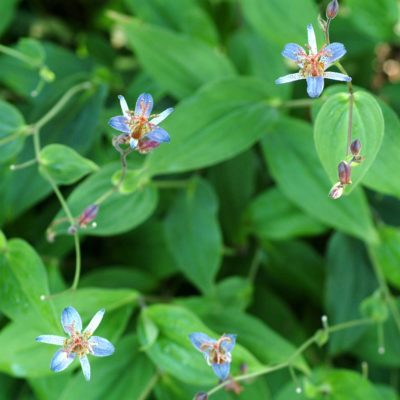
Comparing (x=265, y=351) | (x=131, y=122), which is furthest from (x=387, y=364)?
(x=131, y=122)

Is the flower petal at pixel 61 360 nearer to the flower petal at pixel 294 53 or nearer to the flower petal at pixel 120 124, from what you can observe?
the flower petal at pixel 120 124

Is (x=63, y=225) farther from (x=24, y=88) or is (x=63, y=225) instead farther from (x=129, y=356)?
(x=24, y=88)

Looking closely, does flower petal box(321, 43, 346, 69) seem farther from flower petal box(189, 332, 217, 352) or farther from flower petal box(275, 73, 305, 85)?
flower petal box(189, 332, 217, 352)

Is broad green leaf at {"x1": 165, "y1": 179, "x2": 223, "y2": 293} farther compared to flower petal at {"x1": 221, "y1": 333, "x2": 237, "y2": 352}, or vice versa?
broad green leaf at {"x1": 165, "y1": 179, "x2": 223, "y2": 293}

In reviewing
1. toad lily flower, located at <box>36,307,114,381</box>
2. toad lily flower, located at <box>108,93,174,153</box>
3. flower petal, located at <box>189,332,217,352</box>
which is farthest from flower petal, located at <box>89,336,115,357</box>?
toad lily flower, located at <box>108,93,174,153</box>

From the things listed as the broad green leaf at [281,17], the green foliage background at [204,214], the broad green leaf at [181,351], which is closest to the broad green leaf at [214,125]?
the green foliage background at [204,214]

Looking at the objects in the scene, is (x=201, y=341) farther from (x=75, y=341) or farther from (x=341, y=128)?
(x=341, y=128)
